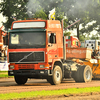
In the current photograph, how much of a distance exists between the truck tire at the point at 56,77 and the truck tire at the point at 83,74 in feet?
7.64

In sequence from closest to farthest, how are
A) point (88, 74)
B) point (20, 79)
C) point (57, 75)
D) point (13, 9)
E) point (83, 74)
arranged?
point (57, 75) → point (20, 79) → point (83, 74) → point (88, 74) → point (13, 9)

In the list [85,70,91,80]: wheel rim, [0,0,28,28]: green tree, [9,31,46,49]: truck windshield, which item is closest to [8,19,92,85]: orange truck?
[9,31,46,49]: truck windshield

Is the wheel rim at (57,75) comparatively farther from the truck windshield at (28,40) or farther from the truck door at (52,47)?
the truck windshield at (28,40)

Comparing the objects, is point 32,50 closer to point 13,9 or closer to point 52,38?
point 52,38

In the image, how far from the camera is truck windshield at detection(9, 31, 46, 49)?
17.2 metres

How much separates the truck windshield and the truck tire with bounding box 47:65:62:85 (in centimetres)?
156

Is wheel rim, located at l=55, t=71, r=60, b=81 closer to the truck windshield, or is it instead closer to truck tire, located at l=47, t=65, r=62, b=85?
truck tire, located at l=47, t=65, r=62, b=85

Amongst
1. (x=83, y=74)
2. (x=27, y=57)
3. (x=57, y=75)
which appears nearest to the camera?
(x=27, y=57)

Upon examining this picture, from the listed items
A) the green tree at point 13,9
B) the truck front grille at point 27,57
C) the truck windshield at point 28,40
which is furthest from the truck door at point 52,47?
the green tree at point 13,9

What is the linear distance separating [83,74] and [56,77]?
2.78m

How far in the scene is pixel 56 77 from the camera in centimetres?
1792

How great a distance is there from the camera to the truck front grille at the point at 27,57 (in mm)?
17219

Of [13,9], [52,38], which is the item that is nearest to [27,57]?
[52,38]

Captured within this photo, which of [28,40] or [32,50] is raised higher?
Result: [28,40]
